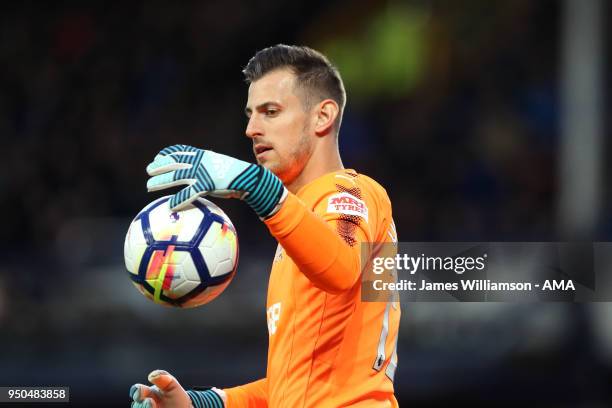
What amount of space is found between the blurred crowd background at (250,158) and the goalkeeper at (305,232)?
4.46 meters

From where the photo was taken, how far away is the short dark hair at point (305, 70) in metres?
4.09

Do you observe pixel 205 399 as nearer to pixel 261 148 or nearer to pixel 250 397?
pixel 250 397

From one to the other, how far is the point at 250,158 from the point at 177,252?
8.18 m

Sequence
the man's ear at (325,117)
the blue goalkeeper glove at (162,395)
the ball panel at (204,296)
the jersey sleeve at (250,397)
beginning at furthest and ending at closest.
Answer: the jersey sleeve at (250,397), the man's ear at (325,117), the blue goalkeeper glove at (162,395), the ball panel at (204,296)

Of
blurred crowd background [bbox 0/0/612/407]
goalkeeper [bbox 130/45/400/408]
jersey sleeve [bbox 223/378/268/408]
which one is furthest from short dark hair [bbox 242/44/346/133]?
blurred crowd background [bbox 0/0/612/407]

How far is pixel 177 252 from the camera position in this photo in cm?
356

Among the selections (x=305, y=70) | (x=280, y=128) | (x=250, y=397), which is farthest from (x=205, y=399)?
(x=305, y=70)

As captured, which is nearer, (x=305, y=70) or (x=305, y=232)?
(x=305, y=232)

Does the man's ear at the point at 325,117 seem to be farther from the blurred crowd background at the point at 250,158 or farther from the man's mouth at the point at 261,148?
the blurred crowd background at the point at 250,158

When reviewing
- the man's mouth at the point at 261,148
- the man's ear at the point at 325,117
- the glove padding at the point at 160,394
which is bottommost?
the glove padding at the point at 160,394

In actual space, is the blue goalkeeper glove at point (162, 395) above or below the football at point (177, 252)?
Result: below

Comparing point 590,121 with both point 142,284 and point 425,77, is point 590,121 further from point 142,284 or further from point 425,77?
point 142,284

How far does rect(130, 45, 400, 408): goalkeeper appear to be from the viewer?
3.28m

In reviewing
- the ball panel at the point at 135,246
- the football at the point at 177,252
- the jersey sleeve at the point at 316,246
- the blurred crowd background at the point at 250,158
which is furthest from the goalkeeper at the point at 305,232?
the blurred crowd background at the point at 250,158
